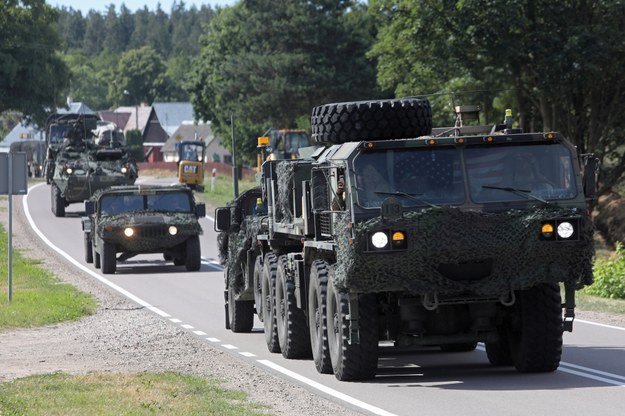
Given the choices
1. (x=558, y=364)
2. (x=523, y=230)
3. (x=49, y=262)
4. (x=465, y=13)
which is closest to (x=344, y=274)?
(x=523, y=230)

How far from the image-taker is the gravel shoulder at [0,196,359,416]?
14.0 meters

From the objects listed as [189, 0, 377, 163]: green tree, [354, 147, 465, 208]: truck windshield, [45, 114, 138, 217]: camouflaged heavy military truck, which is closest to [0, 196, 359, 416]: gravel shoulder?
[354, 147, 465, 208]: truck windshield

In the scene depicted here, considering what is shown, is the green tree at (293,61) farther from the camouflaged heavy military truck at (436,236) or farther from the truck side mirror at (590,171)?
the truck side mirror at (590,171)

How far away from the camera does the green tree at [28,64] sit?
3578 inches

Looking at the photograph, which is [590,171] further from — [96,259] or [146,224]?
[96,259]

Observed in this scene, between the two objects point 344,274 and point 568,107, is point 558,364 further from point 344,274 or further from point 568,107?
point 568,107

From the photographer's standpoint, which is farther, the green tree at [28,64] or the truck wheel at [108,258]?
the green tree at [28,64]

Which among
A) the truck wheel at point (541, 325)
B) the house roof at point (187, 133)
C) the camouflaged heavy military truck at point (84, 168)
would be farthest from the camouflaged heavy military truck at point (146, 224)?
the house roof at point (187, 133)

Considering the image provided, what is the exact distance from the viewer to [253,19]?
269 ft

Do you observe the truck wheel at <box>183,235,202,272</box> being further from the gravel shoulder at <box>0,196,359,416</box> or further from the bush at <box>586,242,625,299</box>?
the bush at <box>586,242,625,299</box>

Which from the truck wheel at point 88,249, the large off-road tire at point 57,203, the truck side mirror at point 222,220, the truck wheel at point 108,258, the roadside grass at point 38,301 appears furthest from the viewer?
the large off-road tire at point 57,203

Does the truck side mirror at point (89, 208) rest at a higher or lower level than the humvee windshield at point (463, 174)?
lower

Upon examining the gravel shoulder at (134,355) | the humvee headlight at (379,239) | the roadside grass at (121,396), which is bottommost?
the gravel shoulder at (134,355)

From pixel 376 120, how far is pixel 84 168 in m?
36.9
